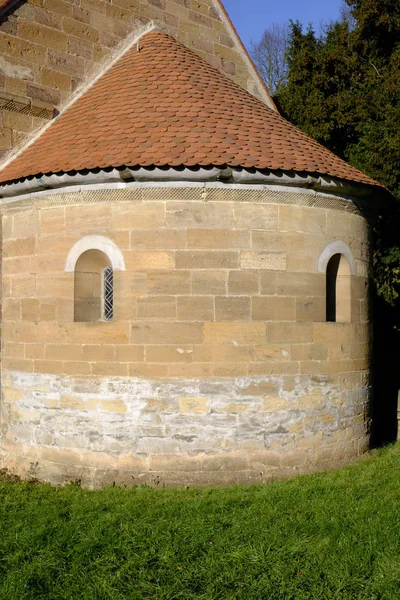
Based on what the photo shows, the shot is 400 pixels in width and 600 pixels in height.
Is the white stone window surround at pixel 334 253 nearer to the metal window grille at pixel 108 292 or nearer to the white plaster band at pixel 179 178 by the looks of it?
the white plaster band at pixel 179 178

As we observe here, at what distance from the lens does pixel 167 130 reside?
24.5ft

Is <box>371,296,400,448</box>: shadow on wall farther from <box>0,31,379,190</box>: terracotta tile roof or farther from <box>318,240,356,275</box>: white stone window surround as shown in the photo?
<box>0,31,379,190</box>: terracotta tile roof

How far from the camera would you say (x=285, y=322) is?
740 cm

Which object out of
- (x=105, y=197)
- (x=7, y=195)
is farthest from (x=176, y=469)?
(x=7, y=195)

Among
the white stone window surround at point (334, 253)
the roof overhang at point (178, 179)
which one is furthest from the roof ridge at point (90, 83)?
the white stone window surround at point (334, 253)

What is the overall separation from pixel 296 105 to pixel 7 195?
9782 mm

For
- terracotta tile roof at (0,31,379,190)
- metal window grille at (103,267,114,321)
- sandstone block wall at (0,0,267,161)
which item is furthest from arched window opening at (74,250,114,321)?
sandstone block wall at (0,0,267,161)

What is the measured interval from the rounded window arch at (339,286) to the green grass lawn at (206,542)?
2240mm

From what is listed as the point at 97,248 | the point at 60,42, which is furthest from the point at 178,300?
the point at 60,42

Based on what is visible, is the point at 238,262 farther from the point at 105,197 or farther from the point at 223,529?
the point at 223,529

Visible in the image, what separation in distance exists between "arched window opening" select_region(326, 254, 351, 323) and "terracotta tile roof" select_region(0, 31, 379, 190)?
1150 millimetres

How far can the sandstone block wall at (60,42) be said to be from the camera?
8656 millimetres

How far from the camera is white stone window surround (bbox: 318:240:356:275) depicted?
7.76 metres

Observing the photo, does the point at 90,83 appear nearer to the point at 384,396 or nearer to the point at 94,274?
the point at 94,274
